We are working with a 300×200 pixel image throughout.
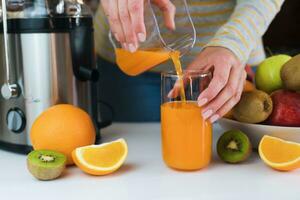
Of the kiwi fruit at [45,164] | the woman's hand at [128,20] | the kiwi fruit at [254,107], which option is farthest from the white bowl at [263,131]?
the kiwi fruit at [45,164]

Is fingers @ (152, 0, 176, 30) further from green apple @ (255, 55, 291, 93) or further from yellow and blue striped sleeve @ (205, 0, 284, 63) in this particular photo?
green apple @ (255, 55, 291, 93)

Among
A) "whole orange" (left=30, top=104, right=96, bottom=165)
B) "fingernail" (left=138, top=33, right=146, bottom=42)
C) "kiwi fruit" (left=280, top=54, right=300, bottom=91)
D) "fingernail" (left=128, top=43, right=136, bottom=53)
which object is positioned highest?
"fingernail" (left=138, top=33, right=146, bottom=42)

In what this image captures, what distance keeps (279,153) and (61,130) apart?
363 millimetres

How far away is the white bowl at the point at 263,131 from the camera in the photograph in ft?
2.72

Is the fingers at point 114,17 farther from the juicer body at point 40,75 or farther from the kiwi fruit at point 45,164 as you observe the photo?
the kiwi fruit at point 45,164

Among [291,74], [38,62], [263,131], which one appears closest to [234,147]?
[263,131]

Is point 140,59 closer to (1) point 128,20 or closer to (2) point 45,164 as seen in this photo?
(1) point 128,20

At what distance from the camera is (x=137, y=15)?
797mm

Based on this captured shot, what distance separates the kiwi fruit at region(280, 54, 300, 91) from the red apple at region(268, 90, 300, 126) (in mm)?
21

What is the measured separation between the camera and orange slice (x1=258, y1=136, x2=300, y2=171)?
0.76 meters

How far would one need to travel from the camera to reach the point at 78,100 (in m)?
0.93

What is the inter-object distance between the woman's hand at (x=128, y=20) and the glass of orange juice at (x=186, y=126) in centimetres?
8

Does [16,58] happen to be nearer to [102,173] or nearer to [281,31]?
[102,173]

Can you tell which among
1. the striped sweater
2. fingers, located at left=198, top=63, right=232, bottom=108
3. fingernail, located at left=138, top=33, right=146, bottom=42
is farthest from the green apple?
fingernail, located at left=138, top=33, right=146, bottom=42
